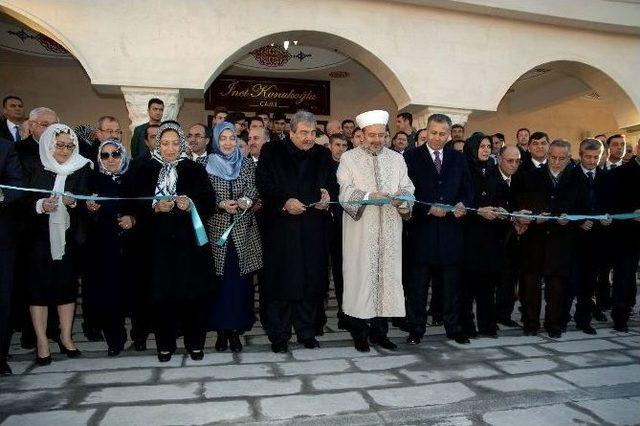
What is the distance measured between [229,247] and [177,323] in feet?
2.44

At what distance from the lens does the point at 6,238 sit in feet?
11.6

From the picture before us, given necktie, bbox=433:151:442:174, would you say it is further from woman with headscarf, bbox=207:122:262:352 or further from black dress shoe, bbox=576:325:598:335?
black dress shoe, bbox=576:325:598:335

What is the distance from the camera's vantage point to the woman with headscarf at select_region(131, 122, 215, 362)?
3.73 m

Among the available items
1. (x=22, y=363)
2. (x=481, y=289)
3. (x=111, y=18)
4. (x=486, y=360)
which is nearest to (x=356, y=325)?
(x=486, y=360)

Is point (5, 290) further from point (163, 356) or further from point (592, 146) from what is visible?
point (592, 146)

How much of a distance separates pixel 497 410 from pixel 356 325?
4.98ft

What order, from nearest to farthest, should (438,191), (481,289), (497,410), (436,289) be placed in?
(497,410), (438,191), (481,289), (436,289)

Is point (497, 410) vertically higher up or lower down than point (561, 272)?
lower down

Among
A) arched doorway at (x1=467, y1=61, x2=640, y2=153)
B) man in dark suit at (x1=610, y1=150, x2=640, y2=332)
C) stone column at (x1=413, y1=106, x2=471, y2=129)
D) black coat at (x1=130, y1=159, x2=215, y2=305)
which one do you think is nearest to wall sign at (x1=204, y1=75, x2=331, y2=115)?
arched doorway at (x1=467, y1=61, x2=640, y2=153)

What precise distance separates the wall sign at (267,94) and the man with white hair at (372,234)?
9.09m

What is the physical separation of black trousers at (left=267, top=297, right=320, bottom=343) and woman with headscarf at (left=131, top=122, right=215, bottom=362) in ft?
1.97

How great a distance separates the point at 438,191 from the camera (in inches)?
177

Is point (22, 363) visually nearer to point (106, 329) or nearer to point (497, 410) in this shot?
point (106, 329)

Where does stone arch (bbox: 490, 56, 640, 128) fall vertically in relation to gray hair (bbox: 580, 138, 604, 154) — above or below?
above
